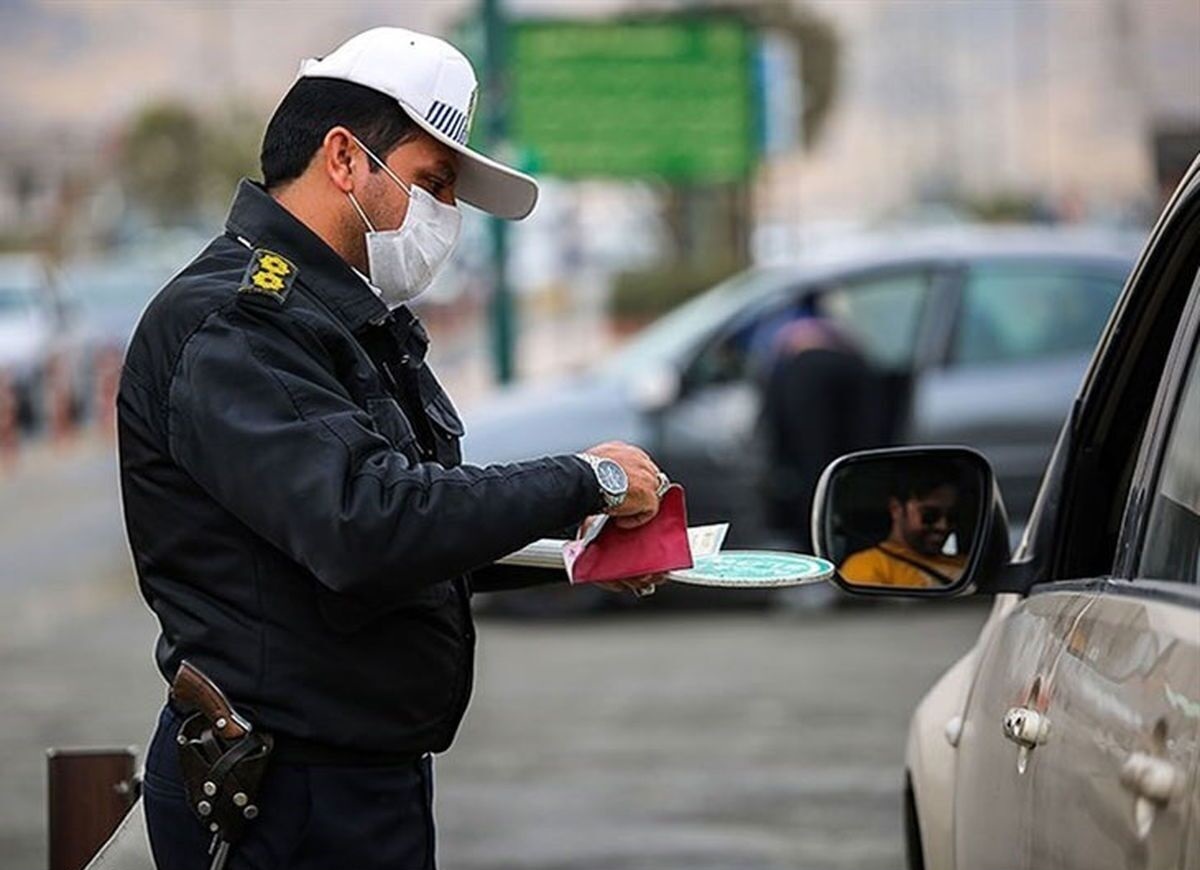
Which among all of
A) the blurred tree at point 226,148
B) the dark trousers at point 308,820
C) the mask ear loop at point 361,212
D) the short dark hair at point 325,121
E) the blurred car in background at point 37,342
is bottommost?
the blurred car in background at point 37,342

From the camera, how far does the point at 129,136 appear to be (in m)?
65.6

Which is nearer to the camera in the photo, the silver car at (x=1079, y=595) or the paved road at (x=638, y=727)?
the silver car at (x=1079, y=595)

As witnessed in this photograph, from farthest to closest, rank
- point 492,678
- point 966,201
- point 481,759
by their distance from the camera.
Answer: point 966,201 → point 492,678 → point 481,759

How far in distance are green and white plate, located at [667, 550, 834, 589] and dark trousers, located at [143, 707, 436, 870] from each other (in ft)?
1.47

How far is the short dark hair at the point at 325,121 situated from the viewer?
353 centimetres

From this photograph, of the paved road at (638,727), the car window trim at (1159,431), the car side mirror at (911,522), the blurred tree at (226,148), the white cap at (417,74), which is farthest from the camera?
the blurred tree at (226,148)

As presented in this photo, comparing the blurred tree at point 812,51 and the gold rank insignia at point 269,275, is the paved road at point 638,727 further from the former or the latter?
the blurred tree at point 812,51

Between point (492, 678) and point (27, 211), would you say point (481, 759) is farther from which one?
point (27, 211)

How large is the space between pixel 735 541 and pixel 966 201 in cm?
5864

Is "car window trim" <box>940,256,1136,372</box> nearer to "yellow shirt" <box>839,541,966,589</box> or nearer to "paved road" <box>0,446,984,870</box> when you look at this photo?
"paved road" <box>0,446,984,870</box>

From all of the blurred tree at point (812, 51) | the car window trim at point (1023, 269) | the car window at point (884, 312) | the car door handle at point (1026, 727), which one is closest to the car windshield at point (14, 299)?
the car window at point (884, 312)

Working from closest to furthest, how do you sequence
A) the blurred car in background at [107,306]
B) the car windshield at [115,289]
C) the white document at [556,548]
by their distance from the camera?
the white document at [556,548] → the blurred car in background at [107,306] → the car windshield at [115,289]

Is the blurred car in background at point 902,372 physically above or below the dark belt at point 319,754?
below

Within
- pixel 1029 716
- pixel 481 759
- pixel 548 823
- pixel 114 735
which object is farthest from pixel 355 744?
pixel 114 735
